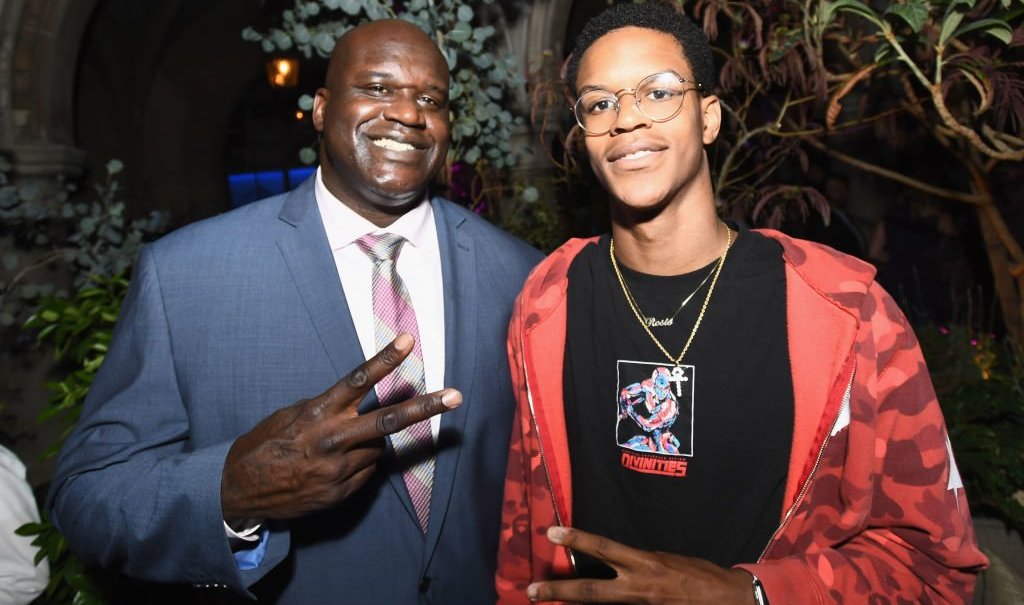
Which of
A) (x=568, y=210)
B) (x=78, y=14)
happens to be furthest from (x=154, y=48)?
(x=568, y=210)

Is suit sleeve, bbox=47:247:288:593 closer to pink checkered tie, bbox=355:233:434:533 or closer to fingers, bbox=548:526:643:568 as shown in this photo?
pink checkered tie, bbox=355:233:434:533

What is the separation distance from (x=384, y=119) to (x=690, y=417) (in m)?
0.99

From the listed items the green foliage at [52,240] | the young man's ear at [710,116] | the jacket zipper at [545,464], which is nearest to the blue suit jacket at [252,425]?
the jacket zipper at [545,464]

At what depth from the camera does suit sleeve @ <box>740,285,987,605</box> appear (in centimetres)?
114

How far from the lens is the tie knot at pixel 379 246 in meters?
1.65

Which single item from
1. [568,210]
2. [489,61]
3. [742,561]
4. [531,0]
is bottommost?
[742,561]

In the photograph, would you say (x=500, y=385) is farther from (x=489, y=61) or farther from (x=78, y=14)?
(x=78, y=14)

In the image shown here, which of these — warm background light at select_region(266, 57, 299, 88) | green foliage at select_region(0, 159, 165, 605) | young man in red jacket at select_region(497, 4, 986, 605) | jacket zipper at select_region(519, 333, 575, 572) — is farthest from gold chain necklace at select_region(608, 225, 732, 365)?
warm background light at select_region(266, 57, 299, 88)

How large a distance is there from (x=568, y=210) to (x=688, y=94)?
299cm

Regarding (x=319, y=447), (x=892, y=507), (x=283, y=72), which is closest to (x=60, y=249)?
(x=283, y=72)

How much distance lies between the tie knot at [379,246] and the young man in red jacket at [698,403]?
351mm

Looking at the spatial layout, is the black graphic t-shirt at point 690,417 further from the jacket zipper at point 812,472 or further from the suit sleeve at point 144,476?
the suit sleeve at point 144,476

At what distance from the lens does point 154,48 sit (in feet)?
22.8

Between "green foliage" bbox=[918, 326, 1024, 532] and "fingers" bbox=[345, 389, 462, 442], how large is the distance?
242cm
